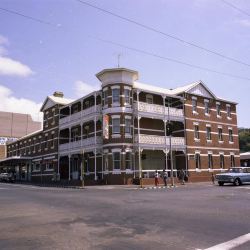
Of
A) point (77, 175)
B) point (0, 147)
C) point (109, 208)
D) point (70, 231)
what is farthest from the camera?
point (0, 147)

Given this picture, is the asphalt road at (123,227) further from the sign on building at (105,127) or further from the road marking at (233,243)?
the sign on building at (105,127)

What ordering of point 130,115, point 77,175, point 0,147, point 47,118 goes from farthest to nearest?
point 0,147, point 47,118, point 77,175, point 130,115

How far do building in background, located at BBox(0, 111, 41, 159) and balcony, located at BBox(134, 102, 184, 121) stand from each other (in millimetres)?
60314

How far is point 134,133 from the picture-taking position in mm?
35781

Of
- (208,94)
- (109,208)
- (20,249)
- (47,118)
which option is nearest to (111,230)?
(20,249)

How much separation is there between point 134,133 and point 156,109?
3672mm

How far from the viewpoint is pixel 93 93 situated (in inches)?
1483

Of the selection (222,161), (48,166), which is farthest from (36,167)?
(222,161)

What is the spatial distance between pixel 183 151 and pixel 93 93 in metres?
11.8

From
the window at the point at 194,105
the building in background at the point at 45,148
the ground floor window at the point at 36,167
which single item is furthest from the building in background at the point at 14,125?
the window at the point at 194,105

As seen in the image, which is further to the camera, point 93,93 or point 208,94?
point 208,94

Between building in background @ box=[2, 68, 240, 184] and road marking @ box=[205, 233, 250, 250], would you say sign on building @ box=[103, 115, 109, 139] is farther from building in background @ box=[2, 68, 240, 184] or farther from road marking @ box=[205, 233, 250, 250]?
road marking @ box=[205, 233, 250, 250]

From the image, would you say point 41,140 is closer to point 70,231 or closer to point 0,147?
point 0,147

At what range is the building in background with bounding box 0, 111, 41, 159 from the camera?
3545 inches
